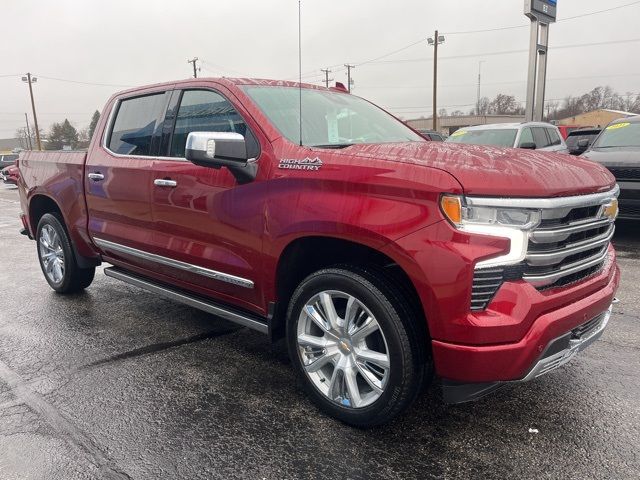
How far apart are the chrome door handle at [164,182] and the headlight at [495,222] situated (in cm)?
205

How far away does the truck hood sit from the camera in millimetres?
2195

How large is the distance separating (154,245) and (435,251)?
2.39 meters

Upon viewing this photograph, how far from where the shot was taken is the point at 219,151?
2779mm

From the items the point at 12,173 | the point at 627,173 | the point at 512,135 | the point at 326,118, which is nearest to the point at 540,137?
the point at 512,135

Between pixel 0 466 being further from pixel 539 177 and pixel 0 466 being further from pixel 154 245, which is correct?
pixel 539 177

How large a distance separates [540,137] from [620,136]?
2.28m

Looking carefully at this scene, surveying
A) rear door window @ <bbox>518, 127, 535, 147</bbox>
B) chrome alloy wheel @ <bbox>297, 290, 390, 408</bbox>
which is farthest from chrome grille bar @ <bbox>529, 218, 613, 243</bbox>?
rear door window @ <bbox>518, 127, 535, 147</bbox>

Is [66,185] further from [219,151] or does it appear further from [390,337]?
[390,337]

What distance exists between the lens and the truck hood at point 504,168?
220 cm

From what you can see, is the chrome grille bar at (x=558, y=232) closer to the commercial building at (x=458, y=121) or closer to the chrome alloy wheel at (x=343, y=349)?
the chrome alloy wheel at (x=343, y=349)

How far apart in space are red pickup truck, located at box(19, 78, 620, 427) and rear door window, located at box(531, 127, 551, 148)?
22.6 ft

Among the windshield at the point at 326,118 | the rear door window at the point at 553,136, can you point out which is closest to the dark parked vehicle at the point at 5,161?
the rear door window at the point at 553,136

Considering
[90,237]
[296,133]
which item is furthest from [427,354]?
[90,237]

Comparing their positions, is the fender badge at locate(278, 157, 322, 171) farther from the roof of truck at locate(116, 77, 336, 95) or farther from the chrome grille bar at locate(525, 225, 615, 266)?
the chrome grille bar at locate(525, 225, 615, 266)
